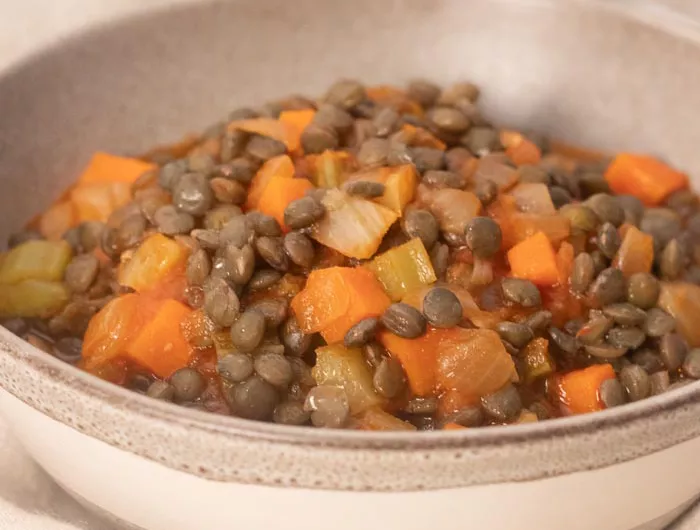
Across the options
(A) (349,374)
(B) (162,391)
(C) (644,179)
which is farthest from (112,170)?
(C) (644,179)

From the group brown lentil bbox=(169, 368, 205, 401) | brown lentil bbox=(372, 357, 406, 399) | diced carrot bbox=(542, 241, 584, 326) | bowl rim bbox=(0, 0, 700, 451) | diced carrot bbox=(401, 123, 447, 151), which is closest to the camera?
bowl rim bbox=(0, 0, 700, 451)

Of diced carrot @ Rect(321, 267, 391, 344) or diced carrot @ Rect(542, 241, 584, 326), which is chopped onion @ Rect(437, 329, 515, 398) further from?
diced carrot @ Rect(542, 241, 584, 326)

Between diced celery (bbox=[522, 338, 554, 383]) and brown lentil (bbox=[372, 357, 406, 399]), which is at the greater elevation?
brown lentil (bbox=[372, 357, 406, 399])

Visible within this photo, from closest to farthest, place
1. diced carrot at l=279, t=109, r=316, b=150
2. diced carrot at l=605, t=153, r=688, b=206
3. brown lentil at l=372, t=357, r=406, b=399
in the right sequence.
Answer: brown lentil at l=372, t=357, r=406, b=399 → diced carrot at l=279, t=109, r=316, b=150 → diced carrot at l=605, t=153, r=688, b=206

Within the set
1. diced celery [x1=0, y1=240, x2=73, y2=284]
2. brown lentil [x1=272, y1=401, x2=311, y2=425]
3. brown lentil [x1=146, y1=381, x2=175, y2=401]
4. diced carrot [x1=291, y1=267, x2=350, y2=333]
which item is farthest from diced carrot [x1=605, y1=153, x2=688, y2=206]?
diced celery [x1=0, y1=240, x2=73, y2=284]

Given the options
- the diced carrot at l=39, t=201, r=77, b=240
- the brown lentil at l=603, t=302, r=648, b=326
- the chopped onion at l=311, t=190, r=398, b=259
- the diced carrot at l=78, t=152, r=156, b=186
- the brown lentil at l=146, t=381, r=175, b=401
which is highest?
the chopped onion at l=311, t=190, r=398, b=259
